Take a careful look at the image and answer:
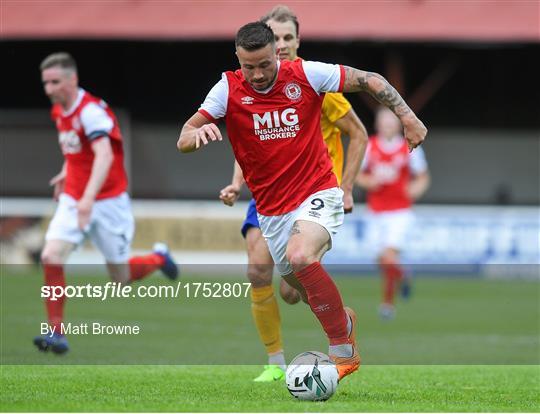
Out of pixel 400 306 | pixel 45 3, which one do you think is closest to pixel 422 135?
pixel 400 306

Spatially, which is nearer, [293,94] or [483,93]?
[293,94]

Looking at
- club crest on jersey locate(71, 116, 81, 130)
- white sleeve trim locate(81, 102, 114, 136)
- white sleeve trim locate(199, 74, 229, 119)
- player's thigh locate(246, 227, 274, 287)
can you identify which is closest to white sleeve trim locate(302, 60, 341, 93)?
white sleeve trim locate(199, 74, 229, 119)

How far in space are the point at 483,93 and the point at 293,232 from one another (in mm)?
19550

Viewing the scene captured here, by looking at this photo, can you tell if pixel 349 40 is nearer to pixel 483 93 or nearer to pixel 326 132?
pixel 483 93

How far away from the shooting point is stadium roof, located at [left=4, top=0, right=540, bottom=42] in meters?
22.6

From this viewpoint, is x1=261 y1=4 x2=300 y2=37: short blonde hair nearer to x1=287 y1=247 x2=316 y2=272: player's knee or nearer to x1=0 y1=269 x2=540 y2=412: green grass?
x1=287 y1=247 x2=316 y2=272: player's knee

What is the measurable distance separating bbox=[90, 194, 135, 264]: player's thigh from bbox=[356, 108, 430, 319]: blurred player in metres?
5.37

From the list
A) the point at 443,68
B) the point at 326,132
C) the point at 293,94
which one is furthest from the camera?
the point at 443,68

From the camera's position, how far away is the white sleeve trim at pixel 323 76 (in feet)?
24.3

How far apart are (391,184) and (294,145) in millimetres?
9184

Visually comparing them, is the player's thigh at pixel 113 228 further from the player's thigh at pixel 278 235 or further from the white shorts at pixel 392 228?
the white shorts at pixel 392 228

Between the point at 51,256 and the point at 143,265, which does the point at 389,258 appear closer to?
the point at 143,265

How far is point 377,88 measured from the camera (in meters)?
7.29

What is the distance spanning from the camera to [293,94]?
7.49 metres
